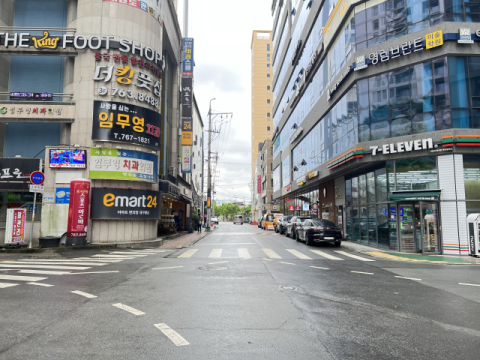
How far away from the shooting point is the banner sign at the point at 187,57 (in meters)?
29.4

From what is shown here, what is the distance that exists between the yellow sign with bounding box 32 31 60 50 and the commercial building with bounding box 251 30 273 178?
84.3 metres

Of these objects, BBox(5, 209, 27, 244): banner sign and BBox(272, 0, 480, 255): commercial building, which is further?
BBox(272, 0, 480, 255): commercial building

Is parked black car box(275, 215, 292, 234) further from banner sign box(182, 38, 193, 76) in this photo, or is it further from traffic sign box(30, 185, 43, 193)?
traffic sign box(30, 185, 43, 193)

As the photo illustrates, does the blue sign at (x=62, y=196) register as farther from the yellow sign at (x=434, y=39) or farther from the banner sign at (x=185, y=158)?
the yellow sign at (x=434, y=39)

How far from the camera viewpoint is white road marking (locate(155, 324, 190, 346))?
4.23 m

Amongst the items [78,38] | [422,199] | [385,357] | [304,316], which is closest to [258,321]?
[304,316]

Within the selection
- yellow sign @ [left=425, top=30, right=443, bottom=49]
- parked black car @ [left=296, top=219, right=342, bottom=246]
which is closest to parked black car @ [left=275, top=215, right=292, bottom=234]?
parked black car @ [left=296, top=219, right=342, bottom=246]

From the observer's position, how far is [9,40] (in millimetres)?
18297

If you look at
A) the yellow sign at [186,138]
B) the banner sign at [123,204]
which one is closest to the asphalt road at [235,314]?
the banner sign at [123,204]

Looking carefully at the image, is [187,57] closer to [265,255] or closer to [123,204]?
[123,204]

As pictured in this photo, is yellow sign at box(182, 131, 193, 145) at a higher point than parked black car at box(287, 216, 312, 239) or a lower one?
higher

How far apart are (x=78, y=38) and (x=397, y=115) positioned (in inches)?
707

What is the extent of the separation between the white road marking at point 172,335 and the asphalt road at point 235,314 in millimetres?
14

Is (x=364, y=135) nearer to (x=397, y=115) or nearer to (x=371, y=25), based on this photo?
(x=397, y=115)
